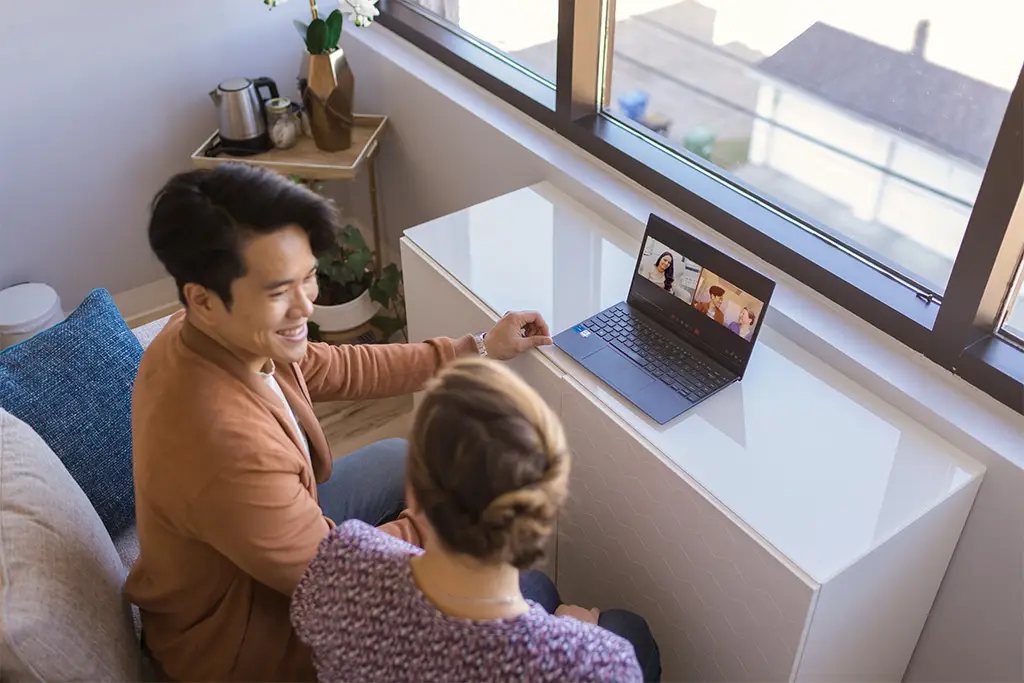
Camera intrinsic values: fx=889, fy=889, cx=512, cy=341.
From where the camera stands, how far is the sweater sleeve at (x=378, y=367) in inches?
61.2

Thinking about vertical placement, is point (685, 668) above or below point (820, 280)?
below

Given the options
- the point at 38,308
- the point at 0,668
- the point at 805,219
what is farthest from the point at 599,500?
the point at 38,308

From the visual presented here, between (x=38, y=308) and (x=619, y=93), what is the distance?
1.59m

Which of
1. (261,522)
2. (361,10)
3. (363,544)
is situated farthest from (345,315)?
(363,544)

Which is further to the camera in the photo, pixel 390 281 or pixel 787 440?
pixel 390 281

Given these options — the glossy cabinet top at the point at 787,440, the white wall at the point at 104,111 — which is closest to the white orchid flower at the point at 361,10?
the white wall at the point at 104,111

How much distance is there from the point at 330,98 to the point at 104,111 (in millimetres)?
614

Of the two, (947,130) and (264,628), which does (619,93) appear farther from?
(264,628)

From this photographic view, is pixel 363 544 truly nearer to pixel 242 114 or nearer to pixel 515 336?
pixel 515 336

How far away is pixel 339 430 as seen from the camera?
7.72 feet

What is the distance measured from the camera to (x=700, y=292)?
1459 mm

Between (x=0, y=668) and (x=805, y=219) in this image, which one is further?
(x=805, y=219)

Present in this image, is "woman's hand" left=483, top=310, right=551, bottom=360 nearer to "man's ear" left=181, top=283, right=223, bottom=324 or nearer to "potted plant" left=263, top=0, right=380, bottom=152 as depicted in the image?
"man's ear" left=181, top=283, right=223, bottom=324

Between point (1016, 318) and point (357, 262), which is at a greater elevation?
point (1016, 318)
